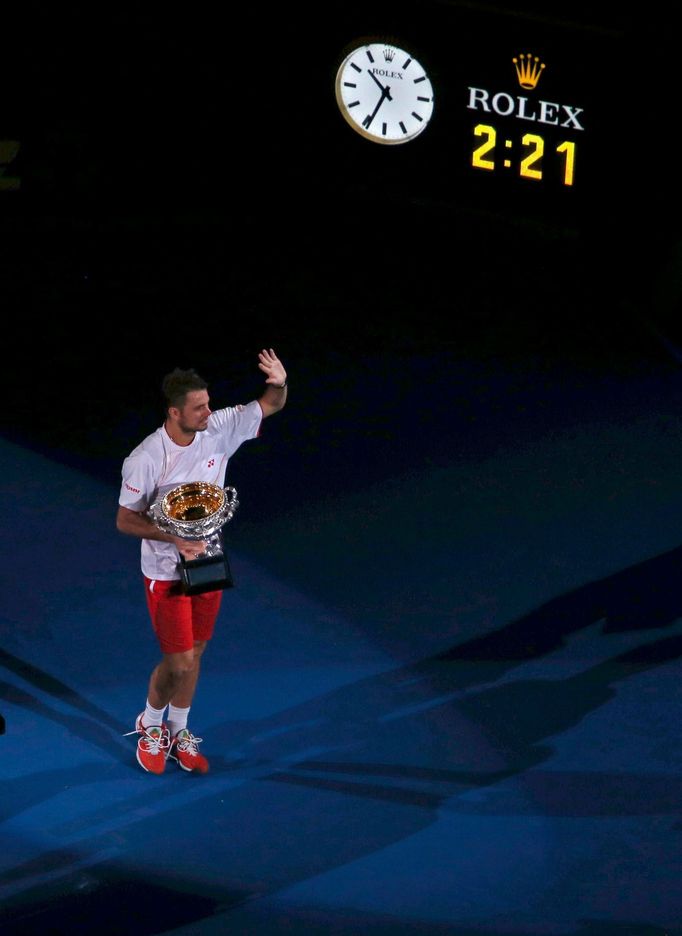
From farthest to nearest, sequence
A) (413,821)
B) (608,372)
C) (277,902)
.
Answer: (608,372)
(413,821)
(277,902)

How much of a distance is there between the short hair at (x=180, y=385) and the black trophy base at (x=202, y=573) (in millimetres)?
469

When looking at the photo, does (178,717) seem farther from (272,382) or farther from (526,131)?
(526,131)

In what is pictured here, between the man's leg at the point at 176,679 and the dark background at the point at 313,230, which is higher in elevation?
the dark background at the point at 313,230

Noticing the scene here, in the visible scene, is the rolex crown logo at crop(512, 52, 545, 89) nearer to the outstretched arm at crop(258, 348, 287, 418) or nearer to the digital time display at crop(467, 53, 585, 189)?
the digital time display at crop(467, 53, 585, 189)

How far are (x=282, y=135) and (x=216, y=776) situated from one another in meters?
3.64

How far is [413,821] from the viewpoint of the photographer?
4535 mm

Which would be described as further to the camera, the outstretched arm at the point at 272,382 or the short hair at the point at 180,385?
the outstretched arm at the point at 272,382

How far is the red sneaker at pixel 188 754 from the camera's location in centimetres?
479

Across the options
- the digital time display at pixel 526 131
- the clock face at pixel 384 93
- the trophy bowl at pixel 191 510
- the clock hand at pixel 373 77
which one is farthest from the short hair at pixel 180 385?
the digital time display at pixel 526 131

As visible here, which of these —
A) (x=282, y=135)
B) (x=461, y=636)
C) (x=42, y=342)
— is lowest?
(x=461, y=636)

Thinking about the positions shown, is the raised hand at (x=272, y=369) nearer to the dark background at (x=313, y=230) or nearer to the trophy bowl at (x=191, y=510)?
the trophy bowl at (x=191, y=510)

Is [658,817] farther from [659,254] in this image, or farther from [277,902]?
[659,254]

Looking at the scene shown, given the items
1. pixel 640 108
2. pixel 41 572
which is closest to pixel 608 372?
pixel 640 108

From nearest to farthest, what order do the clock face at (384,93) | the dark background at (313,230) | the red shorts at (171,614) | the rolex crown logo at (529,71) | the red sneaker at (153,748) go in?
the red shorts at (171,614) → the red sneaker at (153,748) → the dark background at (313,230) → the clock face at (384,93) → the rolex crown logo at (529,71)
